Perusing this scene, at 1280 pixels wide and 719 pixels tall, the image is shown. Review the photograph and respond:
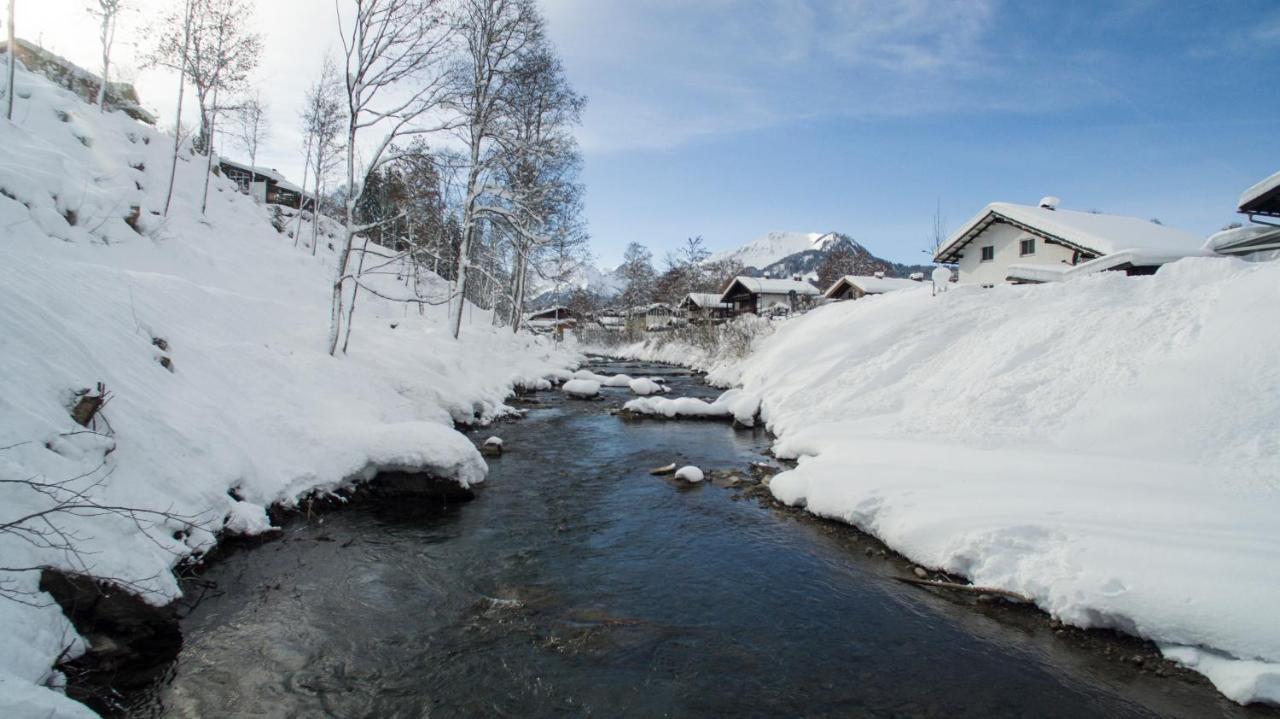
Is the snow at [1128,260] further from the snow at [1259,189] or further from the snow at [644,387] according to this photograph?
the snow at [644,387]

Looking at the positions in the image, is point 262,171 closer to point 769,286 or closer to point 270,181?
point 270,181

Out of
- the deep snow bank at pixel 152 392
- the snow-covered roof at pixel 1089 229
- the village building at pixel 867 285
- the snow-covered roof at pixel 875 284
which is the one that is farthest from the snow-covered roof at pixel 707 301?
the deep snow bank at pixel 152 392

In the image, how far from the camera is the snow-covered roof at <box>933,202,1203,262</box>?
2072 centimetres

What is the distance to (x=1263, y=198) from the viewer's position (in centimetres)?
1460

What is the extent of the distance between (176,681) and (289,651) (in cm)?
75

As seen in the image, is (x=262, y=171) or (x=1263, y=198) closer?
(x=1263, y=198)

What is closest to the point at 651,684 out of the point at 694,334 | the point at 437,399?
the point at 437,399

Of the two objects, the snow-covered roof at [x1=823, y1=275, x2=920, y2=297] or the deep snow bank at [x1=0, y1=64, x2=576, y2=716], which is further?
the snow-covered roof at [x1=823, y1=275, x2=920, y2=297]

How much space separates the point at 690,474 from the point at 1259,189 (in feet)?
57.3

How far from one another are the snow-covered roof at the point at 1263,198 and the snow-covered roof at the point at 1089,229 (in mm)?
3073

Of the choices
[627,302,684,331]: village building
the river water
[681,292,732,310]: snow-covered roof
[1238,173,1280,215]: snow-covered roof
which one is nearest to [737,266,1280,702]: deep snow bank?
the river water

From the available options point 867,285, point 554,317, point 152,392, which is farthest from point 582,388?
point 554,317

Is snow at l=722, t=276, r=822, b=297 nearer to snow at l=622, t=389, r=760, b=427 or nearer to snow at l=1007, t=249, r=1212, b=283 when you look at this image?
snow at l=1007, t=249, r=1212, b=283

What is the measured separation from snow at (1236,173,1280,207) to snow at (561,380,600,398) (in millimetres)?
19789
